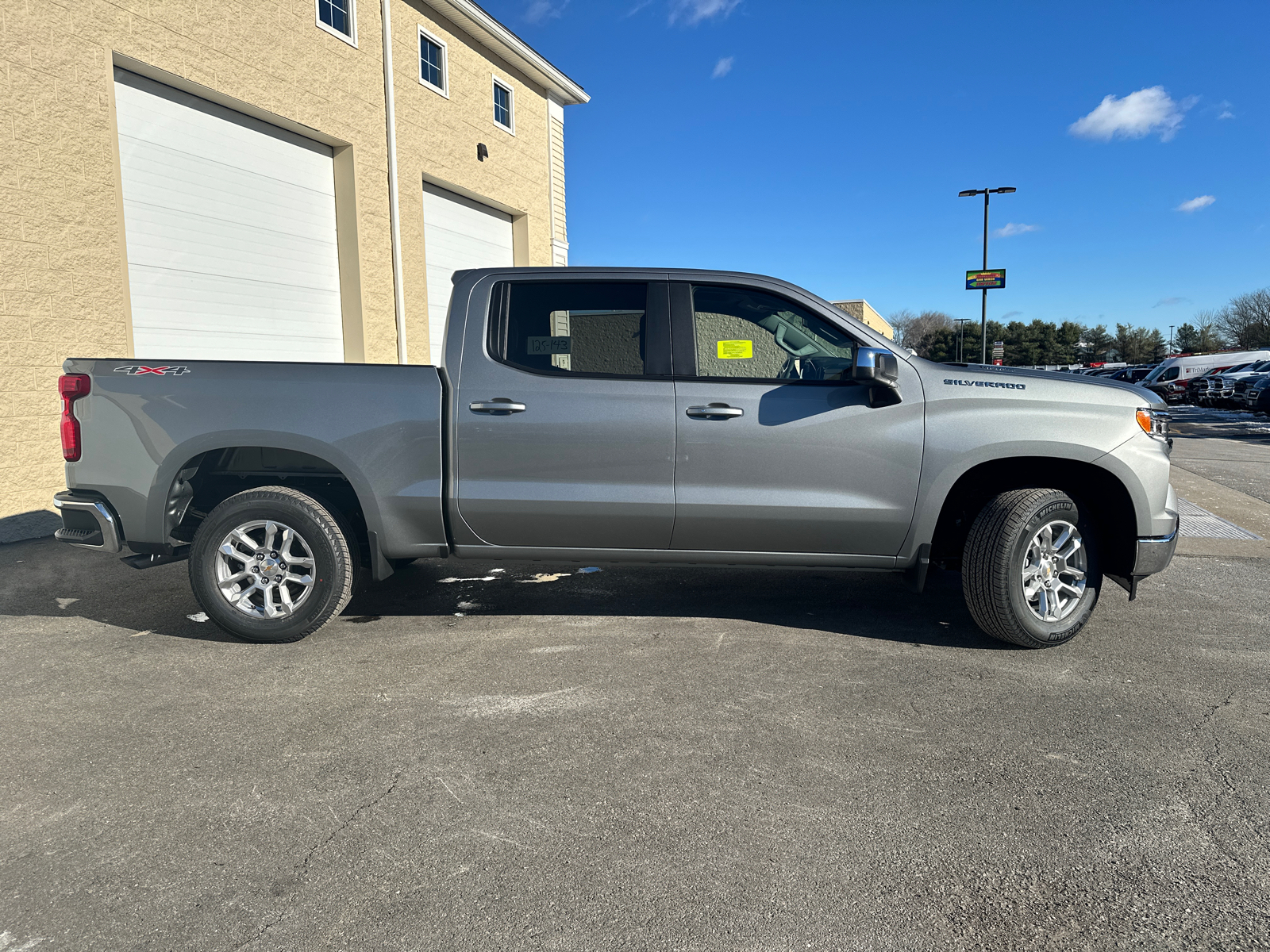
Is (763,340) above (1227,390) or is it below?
above

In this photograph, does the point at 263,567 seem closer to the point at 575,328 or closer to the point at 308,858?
the point at 575,328

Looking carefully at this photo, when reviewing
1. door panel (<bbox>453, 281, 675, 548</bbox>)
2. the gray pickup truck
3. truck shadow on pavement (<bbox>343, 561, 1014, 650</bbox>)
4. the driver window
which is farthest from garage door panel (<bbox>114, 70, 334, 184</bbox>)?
the driver window

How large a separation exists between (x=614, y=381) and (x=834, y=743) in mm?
2097

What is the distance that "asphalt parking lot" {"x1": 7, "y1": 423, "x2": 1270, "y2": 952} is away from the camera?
222 cm

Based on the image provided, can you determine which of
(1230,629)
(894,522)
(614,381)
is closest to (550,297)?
(614,381)

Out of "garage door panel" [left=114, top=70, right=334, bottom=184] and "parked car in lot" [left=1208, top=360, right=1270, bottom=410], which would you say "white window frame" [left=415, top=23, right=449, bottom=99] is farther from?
"parked car in lot" [left=1208, top=360, right=1270, bottom=410]

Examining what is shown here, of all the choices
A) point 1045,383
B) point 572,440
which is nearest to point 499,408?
point 572,440

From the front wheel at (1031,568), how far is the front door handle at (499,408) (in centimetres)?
245

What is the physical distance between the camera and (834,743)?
3.23 meters

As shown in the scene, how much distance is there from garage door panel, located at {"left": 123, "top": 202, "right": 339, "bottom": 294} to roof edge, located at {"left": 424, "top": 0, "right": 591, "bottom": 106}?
186 inches

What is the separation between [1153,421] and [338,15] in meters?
11.6

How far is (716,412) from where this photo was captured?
4258mm

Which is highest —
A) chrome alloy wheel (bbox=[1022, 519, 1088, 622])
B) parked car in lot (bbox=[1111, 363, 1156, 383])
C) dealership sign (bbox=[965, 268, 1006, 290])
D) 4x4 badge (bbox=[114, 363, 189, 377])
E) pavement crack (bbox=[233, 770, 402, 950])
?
dealership sign (bbox=[965, 268, 1006, 290])

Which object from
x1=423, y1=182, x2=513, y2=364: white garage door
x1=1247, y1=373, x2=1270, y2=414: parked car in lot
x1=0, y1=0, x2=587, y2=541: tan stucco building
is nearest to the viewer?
x1=0, y1=0, x2=587, y2=541: tan stucco building
